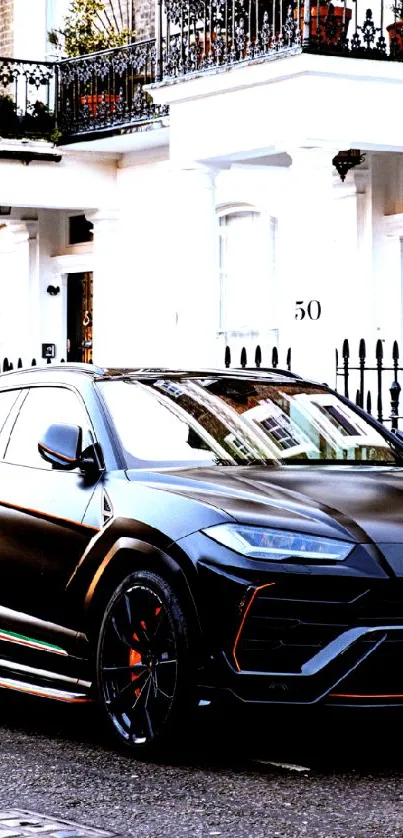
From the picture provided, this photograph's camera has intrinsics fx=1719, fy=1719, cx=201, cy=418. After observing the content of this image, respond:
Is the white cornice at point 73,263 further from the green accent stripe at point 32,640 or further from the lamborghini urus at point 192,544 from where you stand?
the green accent stripe at point 32,640

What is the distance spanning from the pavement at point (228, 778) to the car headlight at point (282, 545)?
22.8 inches

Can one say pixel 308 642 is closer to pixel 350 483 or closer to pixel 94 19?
pixel 350 483

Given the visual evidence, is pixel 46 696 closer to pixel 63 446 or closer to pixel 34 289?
pixel 63 446

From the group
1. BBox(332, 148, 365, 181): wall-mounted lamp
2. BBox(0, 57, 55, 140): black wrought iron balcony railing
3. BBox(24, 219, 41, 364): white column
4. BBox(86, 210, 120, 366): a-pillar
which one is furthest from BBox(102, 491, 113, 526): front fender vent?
BBox(24, 219, 41, 364): white column

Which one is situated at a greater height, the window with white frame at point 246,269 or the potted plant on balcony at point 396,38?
the potted plant on balcony at point 396,38

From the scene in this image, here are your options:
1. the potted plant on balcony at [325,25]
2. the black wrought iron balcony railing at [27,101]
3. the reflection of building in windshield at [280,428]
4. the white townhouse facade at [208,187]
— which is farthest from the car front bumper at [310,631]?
the black wrought iron balcony railing at [27,101]

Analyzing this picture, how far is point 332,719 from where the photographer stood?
20.8 feet

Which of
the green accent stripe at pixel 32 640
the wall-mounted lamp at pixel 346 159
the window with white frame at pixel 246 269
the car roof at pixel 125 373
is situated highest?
the wall-mounted lamp at pixel 346 159

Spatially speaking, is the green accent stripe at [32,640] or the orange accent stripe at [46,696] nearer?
the orange accent stripe at [46,696]

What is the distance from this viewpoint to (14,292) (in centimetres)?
2986

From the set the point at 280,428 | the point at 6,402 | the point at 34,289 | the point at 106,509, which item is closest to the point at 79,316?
the point at 34,289

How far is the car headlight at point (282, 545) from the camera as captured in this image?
20.7ft

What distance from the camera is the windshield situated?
7484mm

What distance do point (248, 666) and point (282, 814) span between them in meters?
0.73
